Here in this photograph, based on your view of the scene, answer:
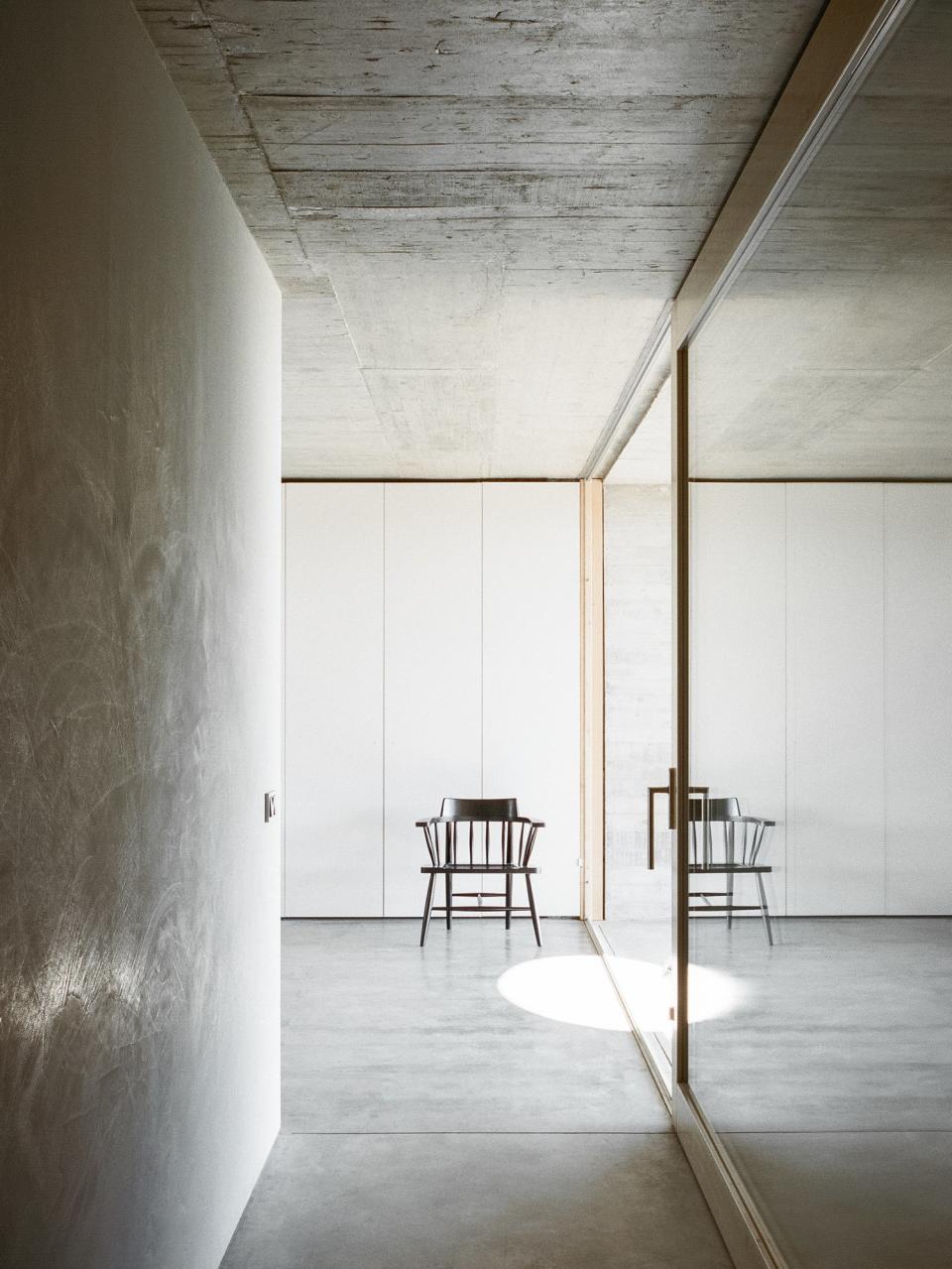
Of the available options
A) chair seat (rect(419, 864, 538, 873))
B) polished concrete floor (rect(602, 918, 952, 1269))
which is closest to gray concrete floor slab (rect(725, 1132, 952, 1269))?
polished concrete floor (rect(602, 918, 952, 1269))

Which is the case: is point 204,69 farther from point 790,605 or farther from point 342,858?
→ point 342,858

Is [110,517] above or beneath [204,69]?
beneath

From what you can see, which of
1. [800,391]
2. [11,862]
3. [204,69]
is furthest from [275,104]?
[11,862]

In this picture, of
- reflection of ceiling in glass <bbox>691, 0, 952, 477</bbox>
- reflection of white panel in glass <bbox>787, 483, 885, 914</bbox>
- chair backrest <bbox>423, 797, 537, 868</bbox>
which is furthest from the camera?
chair backrest <bbox>423, 797, 537, 868</bbox>

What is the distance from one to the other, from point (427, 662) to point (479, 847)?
1.21m

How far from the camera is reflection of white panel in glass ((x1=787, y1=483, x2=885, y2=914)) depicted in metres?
1.61

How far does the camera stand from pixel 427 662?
662 cm

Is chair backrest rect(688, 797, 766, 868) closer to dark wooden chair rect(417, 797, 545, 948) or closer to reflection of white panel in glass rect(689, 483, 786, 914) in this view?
reflection of white panel in glass rect(689, 483, 786, 914)

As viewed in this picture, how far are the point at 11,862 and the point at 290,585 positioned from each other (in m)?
5.38

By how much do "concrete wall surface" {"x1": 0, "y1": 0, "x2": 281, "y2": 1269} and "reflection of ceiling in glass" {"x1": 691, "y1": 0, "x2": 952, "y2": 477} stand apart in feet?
3.87

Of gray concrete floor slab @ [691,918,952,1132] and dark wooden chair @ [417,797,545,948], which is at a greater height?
gray concrete floor slab @ [691,918,952,1132]

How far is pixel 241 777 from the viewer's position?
9.00ft

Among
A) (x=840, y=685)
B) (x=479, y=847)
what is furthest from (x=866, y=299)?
(x=479, y=847)

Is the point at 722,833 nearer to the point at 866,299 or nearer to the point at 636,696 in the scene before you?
the point at 866,299
